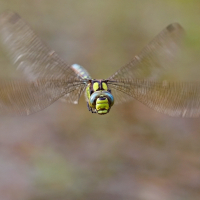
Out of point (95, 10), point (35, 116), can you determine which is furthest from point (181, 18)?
point (35, 116)

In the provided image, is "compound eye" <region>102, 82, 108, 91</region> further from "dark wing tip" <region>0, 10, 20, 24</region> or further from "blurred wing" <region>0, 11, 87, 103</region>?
"dark wing tip" <region>0, 10, 20, 24</region>

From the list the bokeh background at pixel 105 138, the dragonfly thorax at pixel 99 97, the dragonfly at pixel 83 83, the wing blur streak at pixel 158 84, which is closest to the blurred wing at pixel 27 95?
the dragonfly at pixel 83 83

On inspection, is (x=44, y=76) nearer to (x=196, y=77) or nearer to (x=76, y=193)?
(x=76, y=193)

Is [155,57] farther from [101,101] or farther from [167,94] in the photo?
[101,101]

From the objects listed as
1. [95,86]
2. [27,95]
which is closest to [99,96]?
[95,86]

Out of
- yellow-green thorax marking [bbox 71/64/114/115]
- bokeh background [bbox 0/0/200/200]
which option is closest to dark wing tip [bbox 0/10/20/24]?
yellow-green thorax marking [bbox 71/64/114/115]

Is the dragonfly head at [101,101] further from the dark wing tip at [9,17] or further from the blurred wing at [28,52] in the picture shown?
the dark wing tip at [9,17]
